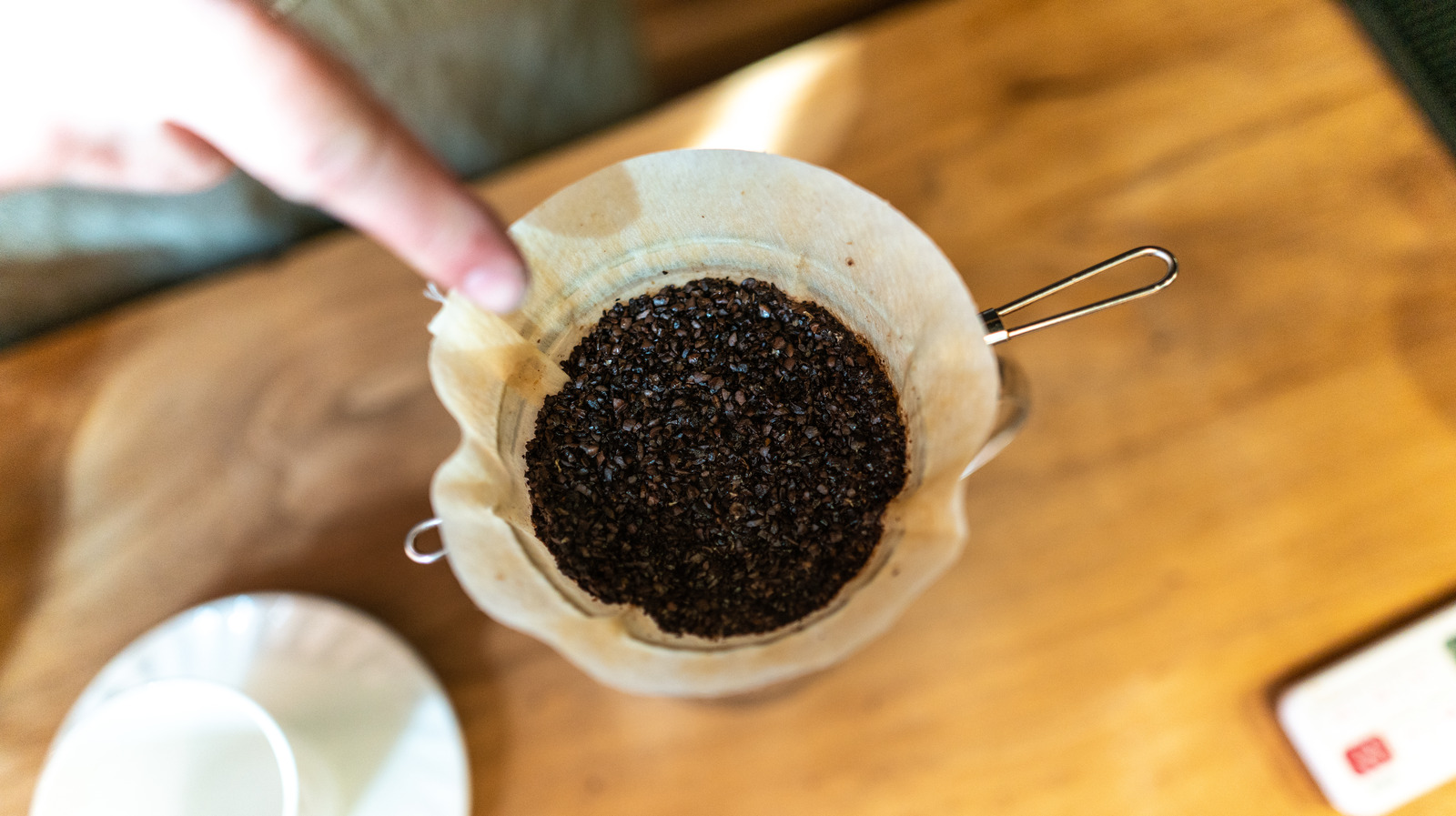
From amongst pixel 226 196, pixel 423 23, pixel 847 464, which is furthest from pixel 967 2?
pixel 226 196

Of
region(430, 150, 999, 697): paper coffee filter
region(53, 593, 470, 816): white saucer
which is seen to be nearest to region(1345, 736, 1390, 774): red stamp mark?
region(430, 150, 999, 697): paper coffee filter

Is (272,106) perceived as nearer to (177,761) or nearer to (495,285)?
(495,285)

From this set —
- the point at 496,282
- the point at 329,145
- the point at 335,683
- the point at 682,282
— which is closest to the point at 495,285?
the point at 496,282

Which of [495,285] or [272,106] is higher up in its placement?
[272,106]

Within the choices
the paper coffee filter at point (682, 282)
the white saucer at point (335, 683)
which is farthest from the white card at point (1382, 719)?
the white saucer at point (335, 683)

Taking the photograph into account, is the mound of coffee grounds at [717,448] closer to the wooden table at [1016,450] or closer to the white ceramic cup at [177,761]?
the wooden table at [1016,450]

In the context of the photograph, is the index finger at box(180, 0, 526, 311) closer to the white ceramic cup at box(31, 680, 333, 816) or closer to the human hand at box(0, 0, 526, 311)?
the human hand at box(0, 0, 526, 311)

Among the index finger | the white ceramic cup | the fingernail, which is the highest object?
the index finger
